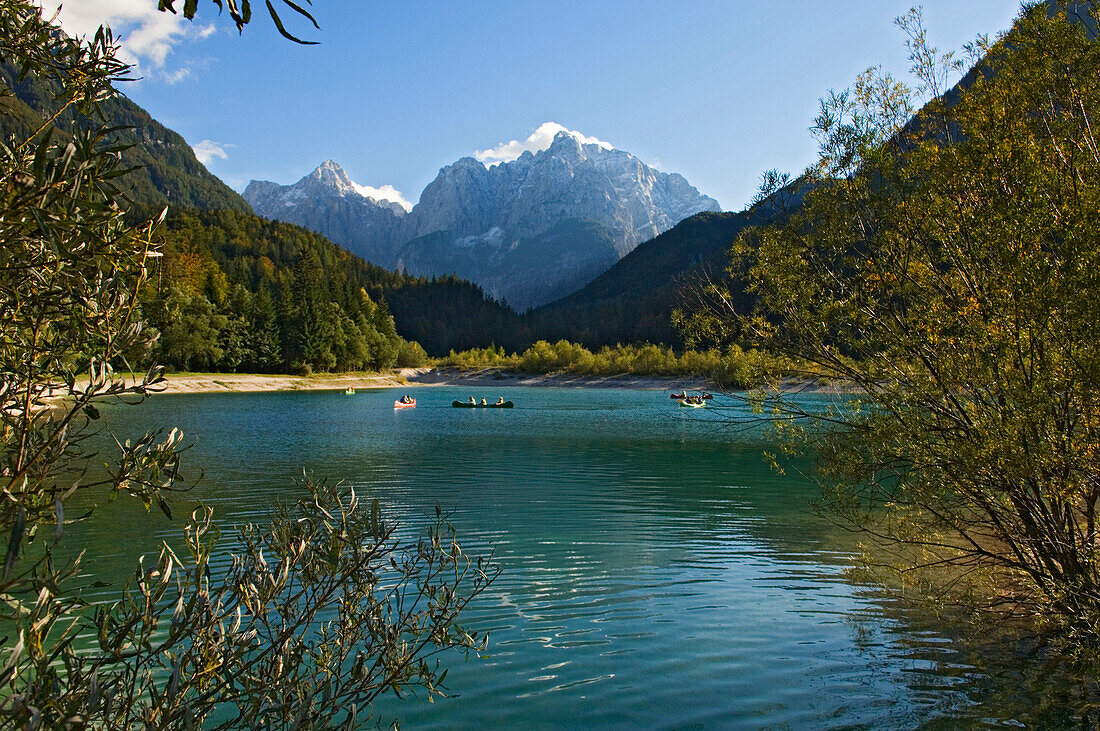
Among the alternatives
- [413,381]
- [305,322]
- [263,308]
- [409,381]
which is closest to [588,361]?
[413,381]

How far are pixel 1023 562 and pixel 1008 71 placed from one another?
21.4ft

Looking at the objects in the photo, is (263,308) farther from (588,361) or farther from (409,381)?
(588,361)

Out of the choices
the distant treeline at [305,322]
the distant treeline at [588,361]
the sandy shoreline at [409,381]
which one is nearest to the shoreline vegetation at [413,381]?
the sandy shoreline at [409,381]

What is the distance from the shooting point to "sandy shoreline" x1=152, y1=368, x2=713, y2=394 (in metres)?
86.4

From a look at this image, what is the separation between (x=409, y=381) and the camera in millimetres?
133750

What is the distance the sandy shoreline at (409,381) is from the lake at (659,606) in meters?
61.9

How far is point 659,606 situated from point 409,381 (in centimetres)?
12542

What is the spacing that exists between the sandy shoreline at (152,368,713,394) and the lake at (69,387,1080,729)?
61.9 metres

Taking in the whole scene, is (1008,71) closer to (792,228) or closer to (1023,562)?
(792,228)

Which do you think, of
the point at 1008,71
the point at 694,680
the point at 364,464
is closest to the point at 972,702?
the point at 694,680

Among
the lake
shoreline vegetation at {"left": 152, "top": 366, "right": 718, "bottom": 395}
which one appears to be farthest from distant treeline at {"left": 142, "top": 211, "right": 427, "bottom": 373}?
the lake

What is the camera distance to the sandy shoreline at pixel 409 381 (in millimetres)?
86356

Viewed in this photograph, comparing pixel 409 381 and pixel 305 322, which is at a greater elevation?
pixel 305 322

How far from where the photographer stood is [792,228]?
35.4 ft
